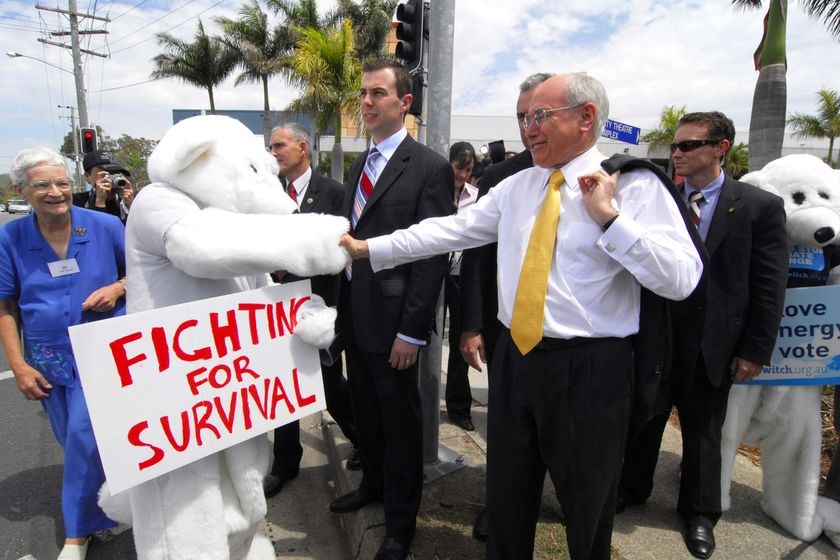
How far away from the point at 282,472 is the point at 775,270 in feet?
10.3

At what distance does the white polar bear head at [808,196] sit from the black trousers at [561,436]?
1661 mm

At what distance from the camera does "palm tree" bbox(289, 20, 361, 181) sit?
54.7 ft

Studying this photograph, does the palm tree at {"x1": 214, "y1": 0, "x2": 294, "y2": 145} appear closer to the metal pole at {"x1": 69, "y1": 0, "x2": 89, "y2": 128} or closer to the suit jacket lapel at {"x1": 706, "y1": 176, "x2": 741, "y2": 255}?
the metal pole at {"x1": 69, "y1": 0, "x2": 89, "y2": 128}

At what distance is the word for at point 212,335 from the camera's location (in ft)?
5.11

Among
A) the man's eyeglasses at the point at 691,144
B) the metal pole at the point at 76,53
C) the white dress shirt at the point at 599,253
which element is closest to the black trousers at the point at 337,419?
the white dress shirt at the point at 599,253

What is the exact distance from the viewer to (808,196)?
2746mm

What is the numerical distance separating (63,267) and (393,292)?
5.77ft

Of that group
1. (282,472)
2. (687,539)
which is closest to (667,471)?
(687,539)

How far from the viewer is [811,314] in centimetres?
265

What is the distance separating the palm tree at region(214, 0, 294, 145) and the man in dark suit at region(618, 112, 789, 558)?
23.2m

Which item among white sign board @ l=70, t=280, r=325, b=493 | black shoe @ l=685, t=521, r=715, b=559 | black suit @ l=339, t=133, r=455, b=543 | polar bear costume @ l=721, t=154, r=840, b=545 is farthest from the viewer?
polar bear costume @ l=721, t=154, r=840, b=545

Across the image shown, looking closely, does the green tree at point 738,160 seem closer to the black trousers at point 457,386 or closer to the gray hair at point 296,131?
the black trousers at point 457,386

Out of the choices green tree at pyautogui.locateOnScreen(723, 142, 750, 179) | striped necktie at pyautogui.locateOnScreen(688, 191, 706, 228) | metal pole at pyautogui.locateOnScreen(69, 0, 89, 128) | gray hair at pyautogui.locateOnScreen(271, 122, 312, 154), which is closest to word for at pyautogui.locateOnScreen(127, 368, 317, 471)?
gray hair at pyautogui.locateOnScreen(271, 122, 312, 154)

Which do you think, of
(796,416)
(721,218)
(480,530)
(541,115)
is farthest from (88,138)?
(796,416)
